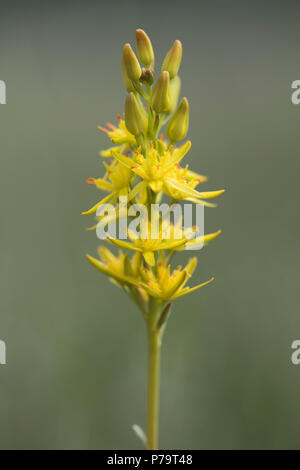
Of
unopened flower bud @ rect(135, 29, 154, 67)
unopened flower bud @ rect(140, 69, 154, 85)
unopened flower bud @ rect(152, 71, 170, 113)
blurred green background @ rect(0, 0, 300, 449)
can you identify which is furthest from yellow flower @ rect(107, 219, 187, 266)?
blurred green background @ rect(0, 0, 300, 449)

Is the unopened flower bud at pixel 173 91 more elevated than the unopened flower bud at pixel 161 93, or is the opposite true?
the unopened flower bud at pixel 173 91

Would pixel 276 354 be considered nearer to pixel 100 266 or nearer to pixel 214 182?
pixel 100 266

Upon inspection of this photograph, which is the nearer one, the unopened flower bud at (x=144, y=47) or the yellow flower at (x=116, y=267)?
the unopened flower bud at (x=144, y=47)

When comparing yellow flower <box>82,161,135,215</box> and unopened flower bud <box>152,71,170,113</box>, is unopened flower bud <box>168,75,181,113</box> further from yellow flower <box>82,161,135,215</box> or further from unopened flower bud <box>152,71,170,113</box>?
yellow flower <box>82,161,135,215</box>

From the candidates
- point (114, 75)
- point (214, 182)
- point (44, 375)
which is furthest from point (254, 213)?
point (114, 75)

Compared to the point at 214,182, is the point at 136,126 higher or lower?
lower

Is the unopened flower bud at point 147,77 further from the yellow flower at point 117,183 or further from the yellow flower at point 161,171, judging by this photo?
the yellow flower at point 117,183

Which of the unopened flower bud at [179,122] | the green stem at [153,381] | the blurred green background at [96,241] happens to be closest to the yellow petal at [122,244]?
the green stem at [153,381]
